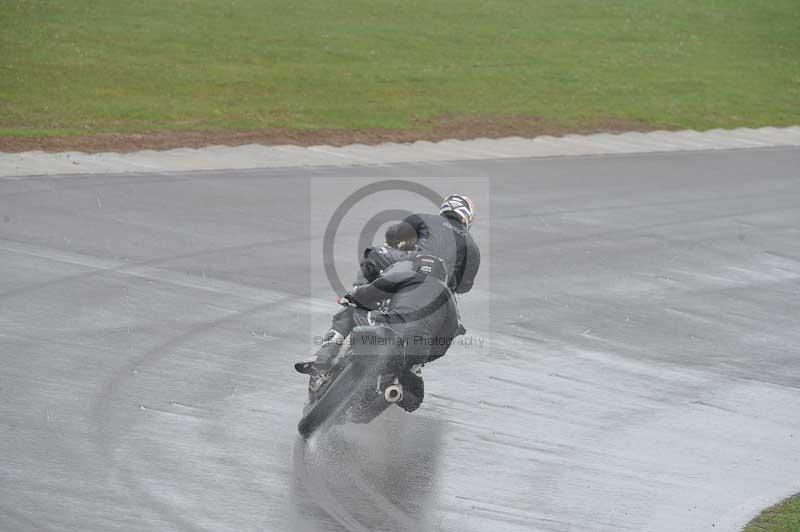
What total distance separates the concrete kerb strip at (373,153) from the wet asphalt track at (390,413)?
0.88 metres

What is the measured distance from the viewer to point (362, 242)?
17.0 metres

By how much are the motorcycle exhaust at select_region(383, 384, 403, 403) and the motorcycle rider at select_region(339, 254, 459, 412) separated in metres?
0.29

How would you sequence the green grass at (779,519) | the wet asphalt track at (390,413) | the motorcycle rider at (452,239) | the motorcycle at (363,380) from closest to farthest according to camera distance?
the wet asphalt track at (390,413) → the green grass at (779,519) → the motorcycle at (363,380) → the motorcycle rider at (452,239)

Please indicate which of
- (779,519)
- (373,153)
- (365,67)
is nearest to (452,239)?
(779,519)

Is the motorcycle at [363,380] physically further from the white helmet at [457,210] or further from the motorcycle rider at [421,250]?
the white helmet at [457,210]

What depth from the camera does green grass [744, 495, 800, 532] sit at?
8539 millimetres

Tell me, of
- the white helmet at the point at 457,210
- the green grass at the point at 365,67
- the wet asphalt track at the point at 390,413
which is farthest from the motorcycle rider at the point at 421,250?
the green grass at the point at 365,67

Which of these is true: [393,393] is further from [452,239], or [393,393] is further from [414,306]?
[452,239]

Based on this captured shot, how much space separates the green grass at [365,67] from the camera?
25547mm

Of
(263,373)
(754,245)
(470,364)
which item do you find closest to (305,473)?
(263,373)

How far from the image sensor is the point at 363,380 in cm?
890

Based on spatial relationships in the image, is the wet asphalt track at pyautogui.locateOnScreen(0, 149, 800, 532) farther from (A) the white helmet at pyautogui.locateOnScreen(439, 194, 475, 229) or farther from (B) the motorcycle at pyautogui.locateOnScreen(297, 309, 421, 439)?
(A) the white helmet at pyautogui.locateOnScreen(439, 194, 475, 229)

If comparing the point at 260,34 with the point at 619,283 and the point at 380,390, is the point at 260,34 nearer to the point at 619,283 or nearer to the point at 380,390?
the point at 619,283

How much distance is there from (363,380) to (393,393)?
0.24m
